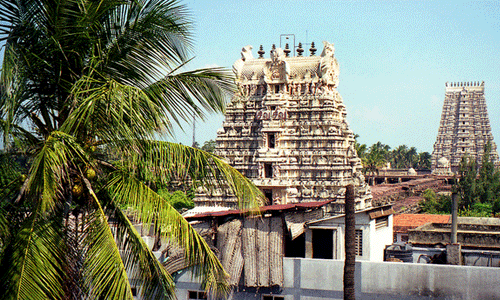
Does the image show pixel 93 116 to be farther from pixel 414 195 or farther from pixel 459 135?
pixel 459 135

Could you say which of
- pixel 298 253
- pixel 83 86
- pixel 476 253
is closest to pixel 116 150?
pixel 83 86

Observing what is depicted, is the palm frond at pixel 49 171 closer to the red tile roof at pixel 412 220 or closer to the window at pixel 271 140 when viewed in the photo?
the red tile roof at pixel 412 220

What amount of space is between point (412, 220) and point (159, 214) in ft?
96.8

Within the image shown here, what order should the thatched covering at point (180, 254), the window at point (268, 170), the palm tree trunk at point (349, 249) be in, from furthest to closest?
the window at point (268, 170) → the thatched covering at point (180, 254) → the palm tree trunk at point (349, 249)

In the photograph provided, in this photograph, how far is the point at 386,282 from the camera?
13.9 metres

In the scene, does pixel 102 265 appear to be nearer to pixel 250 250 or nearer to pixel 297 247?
pixel 250 250

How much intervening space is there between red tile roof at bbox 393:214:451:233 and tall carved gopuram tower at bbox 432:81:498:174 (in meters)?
61.3

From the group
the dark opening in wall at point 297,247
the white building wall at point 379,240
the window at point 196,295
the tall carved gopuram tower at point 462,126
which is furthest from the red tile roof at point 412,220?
the tall carved gopuram tower at point 462,126

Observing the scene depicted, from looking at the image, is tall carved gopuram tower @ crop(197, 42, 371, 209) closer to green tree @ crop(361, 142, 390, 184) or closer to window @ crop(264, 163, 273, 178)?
window @ crop(264, 163, 273, 178)

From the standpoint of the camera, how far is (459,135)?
319 feet

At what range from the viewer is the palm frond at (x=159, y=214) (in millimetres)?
6902

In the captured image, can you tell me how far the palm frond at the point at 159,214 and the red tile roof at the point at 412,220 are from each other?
81.7ft

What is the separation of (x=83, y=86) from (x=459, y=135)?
96.8 metres

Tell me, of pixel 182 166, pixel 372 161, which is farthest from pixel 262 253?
pixel 372 161
